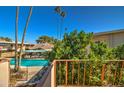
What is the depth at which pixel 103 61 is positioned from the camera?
468 cm

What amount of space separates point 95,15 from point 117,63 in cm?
162

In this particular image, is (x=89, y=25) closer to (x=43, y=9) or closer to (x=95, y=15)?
(x=95, y=15)

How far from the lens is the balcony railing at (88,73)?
184 inches

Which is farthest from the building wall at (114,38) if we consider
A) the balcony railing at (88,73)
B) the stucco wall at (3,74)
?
the stucco wall at (3,74)

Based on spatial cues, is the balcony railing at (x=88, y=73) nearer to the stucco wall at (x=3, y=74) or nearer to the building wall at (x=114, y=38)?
the stucco wall at (x=3, y=74)

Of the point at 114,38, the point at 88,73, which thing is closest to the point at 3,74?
the point at 88,73

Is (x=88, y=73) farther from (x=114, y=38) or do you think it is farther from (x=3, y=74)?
(x=114, y=38)

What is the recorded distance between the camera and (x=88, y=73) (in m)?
4.70

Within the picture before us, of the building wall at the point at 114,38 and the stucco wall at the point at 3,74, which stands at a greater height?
the building wall at the point at 114,38

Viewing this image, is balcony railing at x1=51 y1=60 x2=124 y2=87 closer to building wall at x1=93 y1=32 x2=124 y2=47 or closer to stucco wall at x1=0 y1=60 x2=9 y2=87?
stucco wall at x1=0 y1=60 x2=9 y2=87
